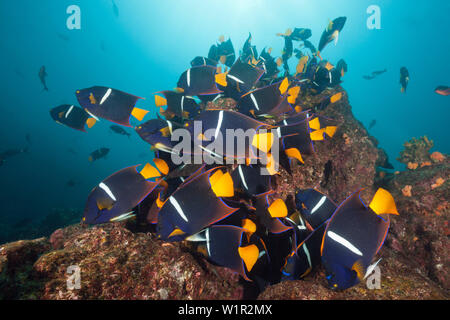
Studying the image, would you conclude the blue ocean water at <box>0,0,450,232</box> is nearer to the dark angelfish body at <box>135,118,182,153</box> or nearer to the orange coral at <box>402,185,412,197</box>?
the dark angelfish body at <box>135,118,182,153</box>

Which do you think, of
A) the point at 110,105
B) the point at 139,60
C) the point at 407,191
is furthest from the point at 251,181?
the point at 139,60

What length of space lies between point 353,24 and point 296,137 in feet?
293

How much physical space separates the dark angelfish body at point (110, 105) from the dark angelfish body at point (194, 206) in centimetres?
122

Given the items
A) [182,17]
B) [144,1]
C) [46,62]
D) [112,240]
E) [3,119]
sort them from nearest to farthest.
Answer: [112,240]
[3,119]
[46,62]
[144,1]
[182,17]

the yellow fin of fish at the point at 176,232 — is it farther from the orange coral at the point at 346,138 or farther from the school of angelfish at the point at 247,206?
the orange coral at the point at 346,138

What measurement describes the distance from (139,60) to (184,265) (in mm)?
101239

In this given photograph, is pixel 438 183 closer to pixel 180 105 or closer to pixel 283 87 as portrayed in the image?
pixel 283 87

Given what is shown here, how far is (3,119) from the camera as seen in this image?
41188 mm

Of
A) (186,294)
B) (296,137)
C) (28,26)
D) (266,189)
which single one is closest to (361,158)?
(296,137)

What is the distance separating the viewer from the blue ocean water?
1335 inches

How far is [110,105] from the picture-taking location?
7.10 feet

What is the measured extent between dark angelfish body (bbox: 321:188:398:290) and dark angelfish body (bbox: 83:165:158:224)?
141 cm

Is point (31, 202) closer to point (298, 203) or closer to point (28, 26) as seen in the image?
point (298, 203)

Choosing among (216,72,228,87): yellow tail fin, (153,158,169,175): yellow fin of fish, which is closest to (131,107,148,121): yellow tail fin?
(153,158,169,175): yellow fin of fish
